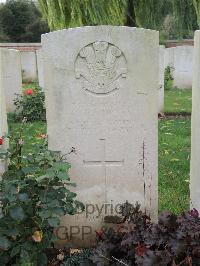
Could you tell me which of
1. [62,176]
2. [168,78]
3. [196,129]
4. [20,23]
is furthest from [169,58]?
[20,23]

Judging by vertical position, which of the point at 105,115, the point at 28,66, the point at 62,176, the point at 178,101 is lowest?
the point at 178,101

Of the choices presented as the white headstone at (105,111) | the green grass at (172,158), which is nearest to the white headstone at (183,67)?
the green grass at (172,158)

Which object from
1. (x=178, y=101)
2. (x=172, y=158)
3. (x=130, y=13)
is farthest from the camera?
(x=178, y=101)

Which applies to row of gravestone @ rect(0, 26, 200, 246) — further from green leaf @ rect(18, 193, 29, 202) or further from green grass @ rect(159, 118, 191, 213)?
green leaf @ rect(18, 193, 29, 202)

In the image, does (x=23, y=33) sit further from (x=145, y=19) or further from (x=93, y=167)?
(x=93, y=167)

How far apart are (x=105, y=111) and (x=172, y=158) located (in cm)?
247

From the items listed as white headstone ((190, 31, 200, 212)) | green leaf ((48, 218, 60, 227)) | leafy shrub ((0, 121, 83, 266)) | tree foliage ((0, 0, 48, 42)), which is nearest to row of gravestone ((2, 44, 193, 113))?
white headstone ((190, 31, 200, 212))

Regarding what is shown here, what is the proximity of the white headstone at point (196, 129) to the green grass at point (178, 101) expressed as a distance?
5608mm

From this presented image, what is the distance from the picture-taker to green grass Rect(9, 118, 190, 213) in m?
4.12

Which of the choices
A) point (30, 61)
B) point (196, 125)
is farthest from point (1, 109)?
point (30, 61)

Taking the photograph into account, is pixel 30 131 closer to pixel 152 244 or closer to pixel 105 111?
pixel 105 111

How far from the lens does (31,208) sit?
2818 mm

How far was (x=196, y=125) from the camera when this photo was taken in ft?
10.5

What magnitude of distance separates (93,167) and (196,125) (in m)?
0.85
